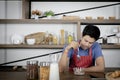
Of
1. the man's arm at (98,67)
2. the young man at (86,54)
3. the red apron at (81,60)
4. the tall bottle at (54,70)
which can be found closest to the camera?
the tall bottle at (54,70)

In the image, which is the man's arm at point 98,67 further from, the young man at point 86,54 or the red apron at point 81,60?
the red apron at point 81,60

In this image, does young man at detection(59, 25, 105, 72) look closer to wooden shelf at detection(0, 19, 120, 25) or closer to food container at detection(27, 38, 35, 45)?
wooden shelf at detection(0, 19, 120, 25)

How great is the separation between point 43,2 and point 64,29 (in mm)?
607

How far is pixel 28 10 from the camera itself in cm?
378

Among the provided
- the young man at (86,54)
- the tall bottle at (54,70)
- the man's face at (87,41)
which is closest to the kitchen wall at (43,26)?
the young man at (86,54)

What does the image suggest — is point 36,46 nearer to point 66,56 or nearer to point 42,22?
point 42,22

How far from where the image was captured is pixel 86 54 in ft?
9.03

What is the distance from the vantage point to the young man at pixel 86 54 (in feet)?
8.16

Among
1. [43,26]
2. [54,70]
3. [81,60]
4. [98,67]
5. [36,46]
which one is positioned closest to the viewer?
[54,70]

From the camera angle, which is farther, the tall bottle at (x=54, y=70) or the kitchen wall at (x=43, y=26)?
the kitchen wall at (x=43, y=26)

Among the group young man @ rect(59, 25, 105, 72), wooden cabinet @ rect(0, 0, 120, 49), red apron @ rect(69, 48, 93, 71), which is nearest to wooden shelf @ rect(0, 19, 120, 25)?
wooden cabinet @ rect(0, 0, 120, 49)

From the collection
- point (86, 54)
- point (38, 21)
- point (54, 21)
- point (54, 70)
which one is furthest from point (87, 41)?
point (38, 21)

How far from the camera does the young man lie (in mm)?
2488

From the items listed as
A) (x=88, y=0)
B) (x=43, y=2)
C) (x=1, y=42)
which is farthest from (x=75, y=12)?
(x=1, y=42)
